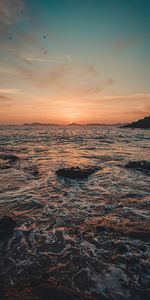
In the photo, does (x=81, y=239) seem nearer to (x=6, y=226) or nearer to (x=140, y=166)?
(x=6, y=226)

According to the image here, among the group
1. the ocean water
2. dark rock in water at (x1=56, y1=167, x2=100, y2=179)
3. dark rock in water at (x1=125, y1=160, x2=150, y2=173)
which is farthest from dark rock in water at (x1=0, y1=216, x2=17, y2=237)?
dark rock in water at (x1=125, y1=160, x2=150, y2=173)

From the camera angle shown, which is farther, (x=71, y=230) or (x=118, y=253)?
(x=71, y=230)

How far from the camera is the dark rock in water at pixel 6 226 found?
5396mm

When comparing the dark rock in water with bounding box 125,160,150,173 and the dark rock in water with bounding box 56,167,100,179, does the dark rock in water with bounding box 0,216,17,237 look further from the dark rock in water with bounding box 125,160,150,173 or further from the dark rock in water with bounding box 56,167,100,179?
the dark rock in water with bounding box 125,160,150,173

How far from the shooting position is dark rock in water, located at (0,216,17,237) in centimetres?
540

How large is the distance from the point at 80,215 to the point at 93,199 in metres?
1.65

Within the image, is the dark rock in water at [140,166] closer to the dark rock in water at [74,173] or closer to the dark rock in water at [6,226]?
the dark rock in water at [74,173]

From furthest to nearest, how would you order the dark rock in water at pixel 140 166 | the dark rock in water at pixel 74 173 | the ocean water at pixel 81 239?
the dark rock in water at pixel 140 166, the dark rock in water at pixel 74 173, the ocean water at pixel 81 239

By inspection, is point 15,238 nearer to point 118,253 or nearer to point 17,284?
point 17,284

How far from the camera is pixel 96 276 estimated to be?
397 cm

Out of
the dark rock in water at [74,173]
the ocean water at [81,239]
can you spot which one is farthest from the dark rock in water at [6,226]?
the dark rock in water at [74,173]

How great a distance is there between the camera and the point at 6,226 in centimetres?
559

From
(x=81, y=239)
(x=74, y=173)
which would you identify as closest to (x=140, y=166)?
(x=74, y=173)

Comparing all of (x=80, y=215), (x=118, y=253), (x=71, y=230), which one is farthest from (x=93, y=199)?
(x=118, y=253)
